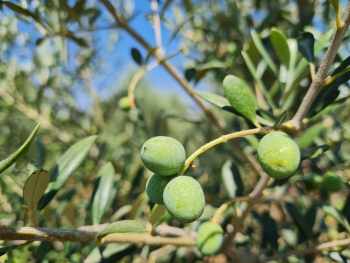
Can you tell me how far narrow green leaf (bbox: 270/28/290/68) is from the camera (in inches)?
34.6

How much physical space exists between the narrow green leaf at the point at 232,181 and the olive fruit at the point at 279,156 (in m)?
0.56

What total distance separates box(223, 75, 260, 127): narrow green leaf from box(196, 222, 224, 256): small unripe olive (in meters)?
0.32

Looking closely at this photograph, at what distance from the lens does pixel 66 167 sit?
89cm

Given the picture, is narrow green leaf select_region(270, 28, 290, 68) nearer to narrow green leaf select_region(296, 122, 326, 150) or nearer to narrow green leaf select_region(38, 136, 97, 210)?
narrow green leaf select_region(296, 122, 326, 150)

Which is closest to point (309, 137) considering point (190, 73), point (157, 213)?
point (157, 213)

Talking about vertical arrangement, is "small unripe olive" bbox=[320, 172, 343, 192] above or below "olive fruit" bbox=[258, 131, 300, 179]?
below

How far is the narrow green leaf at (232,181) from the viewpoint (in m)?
1.16

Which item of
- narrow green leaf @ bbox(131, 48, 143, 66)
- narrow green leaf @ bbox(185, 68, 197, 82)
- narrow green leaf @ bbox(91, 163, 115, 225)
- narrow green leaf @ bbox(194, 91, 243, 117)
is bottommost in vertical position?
narrow green leaf @ bbox(185, 68, 197, 82)

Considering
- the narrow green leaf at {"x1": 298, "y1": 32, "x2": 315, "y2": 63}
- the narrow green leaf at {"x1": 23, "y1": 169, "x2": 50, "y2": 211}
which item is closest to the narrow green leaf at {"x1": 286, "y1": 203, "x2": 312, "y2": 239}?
the narrow green leaf at {"x1": 298, "y1": 32, "x2": 315, "y2": 63}

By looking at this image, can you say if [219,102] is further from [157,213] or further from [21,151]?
[21,151]

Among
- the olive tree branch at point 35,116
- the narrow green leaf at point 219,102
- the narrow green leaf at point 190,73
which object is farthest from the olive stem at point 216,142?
the olive tree branch at point 35,116

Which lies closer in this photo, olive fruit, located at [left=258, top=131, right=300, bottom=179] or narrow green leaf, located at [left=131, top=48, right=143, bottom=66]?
olive fruit, located at [left=258, top=131, right=300, bottom=179]

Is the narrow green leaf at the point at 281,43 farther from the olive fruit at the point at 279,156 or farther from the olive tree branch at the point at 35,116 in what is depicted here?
the olive tree branch at the point at 35,116

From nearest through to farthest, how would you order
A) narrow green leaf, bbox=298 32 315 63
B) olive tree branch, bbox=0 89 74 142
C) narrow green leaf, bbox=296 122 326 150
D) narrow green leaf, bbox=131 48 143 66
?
1. narrow green leaf, bbox=298 32 315 63
2. narrow green leaf, bbox=296 122 326 150
3. narrow green leaf, bbox=131 48 143 66
4. olive tree branch, bbox=0 89 74 142
